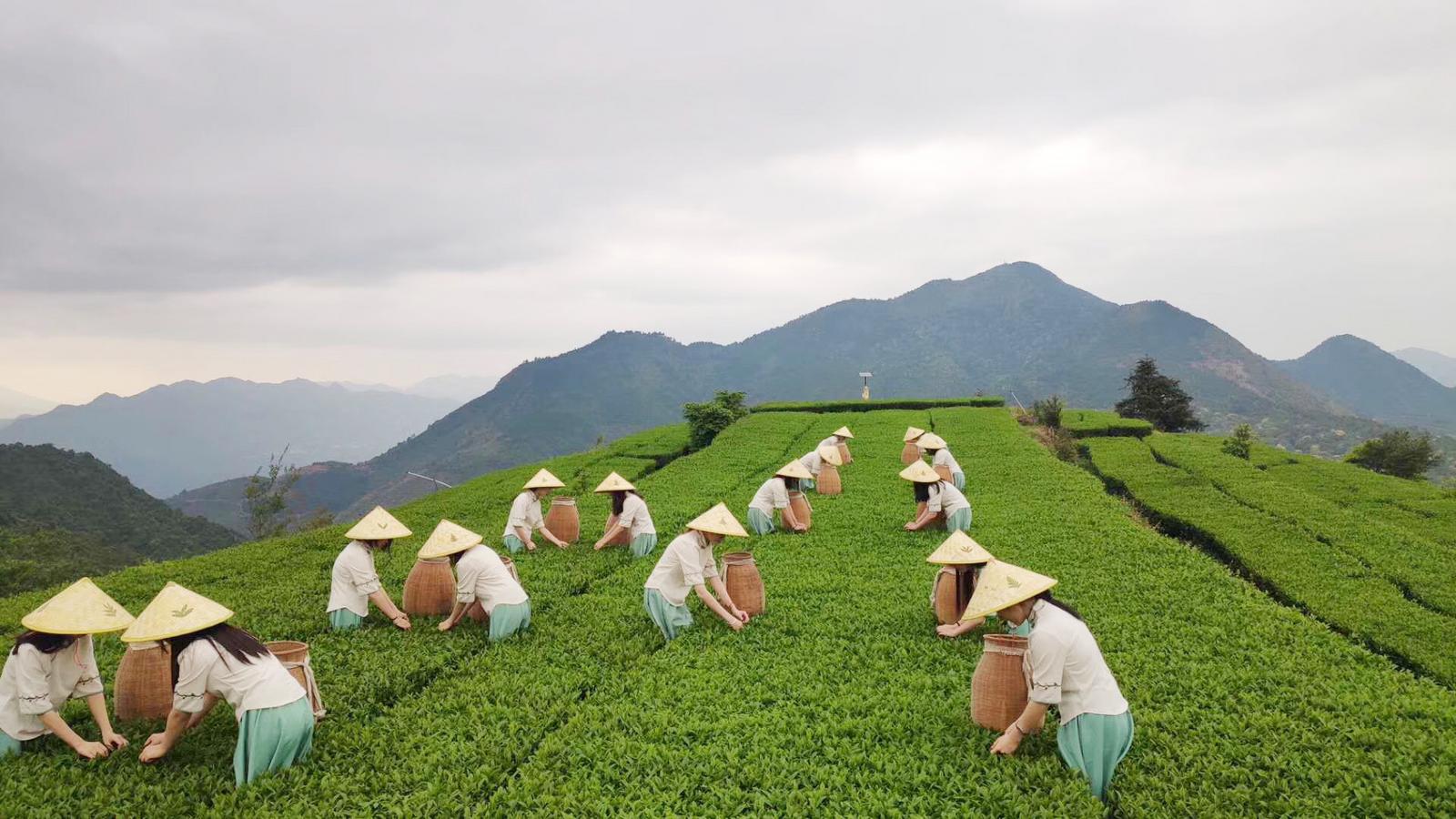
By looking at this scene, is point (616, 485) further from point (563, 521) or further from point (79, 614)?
point (79, 614)

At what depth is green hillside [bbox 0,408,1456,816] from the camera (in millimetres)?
5262

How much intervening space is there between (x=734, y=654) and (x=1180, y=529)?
11534 mm

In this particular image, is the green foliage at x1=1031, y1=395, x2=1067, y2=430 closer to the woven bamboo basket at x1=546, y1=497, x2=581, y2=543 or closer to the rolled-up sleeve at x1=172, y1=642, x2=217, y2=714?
the woven bamboo basket at x1=546, y1=497, x2=581, y2=543

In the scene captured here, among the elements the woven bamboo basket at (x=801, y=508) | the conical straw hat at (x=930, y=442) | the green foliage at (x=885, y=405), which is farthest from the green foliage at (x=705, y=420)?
the woven bamboo basket at (x=801, y=508)

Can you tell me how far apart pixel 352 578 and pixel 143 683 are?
7.06 ft

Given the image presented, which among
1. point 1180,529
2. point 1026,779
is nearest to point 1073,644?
point 1026,779

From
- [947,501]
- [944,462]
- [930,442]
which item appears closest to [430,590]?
[947,501]

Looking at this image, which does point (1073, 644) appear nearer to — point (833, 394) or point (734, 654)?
point (734, 654)

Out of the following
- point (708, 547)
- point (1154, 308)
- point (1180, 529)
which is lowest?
point (1180, 529)

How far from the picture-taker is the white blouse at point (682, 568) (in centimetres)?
819

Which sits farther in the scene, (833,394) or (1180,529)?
(833,394)

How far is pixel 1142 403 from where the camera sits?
140ft

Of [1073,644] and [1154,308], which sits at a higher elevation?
[1154,308]

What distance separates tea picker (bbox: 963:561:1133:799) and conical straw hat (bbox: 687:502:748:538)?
11.7 feet
